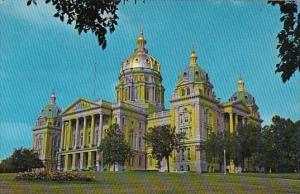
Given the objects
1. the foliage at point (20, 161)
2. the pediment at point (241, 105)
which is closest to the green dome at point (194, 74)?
the pediment at point (241, 105)

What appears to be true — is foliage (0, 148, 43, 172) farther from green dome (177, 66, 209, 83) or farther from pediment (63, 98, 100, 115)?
green dome (177, 66, 209, 83)

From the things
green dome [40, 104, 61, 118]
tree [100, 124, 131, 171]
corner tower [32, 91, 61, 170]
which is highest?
green dome [40, 104, 61, 118]

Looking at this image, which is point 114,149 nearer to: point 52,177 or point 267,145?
point 267,145

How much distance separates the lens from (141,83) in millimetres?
91250

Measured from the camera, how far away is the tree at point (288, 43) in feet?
17.2

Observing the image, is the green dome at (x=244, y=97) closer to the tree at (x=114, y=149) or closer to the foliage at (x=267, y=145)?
the foliage at (x=267, y=145)

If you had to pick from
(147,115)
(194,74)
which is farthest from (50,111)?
(194,74)

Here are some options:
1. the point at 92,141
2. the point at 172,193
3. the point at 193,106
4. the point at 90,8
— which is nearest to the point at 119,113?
the point at 92,141

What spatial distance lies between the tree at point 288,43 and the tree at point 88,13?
1809 millimetres

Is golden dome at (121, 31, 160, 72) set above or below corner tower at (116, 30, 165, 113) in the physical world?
above

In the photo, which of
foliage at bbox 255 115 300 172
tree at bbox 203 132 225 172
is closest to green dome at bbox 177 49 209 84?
tree at bbox 203 132 225 172

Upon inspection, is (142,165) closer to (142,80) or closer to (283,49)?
(142,80)

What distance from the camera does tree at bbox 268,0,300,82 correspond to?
17.2ft

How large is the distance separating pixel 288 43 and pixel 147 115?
265ft
